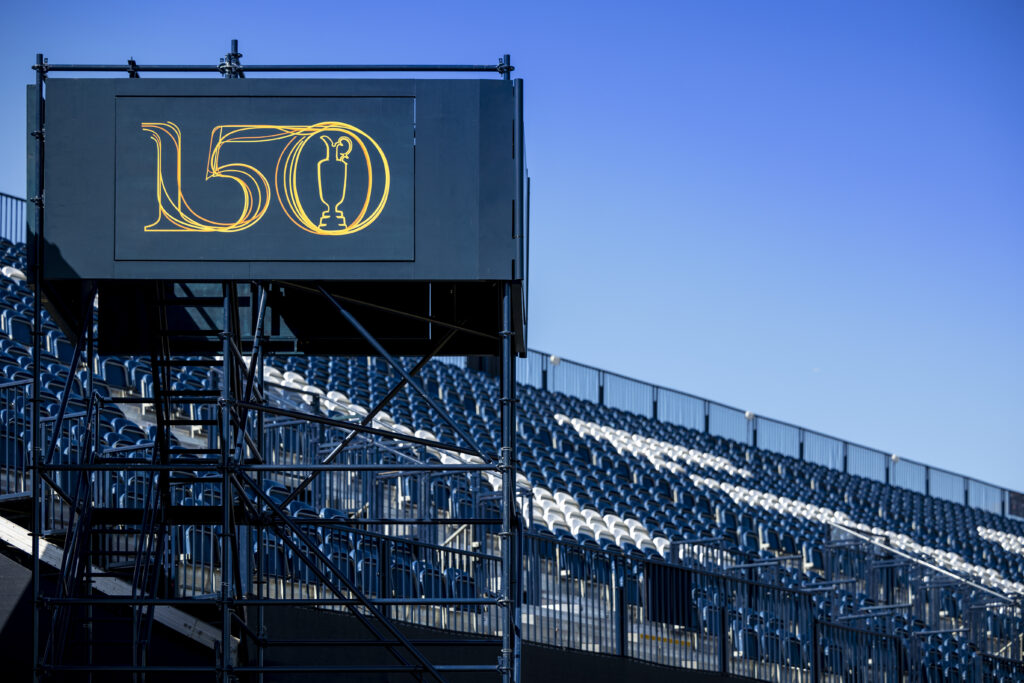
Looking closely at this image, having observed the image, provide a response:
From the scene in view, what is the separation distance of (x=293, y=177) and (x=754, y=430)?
31.5 m

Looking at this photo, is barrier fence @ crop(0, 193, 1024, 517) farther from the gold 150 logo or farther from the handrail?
the gold 150 logo

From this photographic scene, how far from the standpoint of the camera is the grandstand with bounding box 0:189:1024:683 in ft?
44.7

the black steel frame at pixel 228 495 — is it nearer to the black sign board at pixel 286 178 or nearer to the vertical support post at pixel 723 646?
the black sign board at pixel 286 178

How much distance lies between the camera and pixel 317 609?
517 inches

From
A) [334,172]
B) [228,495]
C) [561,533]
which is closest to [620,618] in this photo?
[561,533]

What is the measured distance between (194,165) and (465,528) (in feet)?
21.8

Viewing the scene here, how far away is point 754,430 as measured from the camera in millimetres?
41094

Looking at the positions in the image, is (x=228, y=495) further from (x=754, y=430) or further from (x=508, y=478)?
(x=754, y=430)

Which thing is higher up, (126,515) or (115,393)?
(115,393)

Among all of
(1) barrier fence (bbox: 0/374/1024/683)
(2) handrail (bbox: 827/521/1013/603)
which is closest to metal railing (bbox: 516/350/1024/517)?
(2) handrail (bbox: 827/521/1013/603)

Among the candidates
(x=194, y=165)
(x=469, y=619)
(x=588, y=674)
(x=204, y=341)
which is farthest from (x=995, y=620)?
(x=194, y=165)

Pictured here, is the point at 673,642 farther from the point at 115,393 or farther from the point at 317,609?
the point at 115,393

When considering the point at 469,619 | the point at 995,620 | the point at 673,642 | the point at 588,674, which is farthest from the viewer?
the point at 995,620

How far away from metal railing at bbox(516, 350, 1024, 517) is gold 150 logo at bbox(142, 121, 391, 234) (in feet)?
87.0
